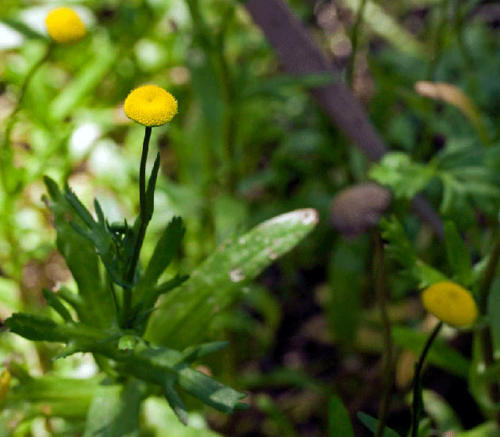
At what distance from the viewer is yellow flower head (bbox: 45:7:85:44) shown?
0.95 metres

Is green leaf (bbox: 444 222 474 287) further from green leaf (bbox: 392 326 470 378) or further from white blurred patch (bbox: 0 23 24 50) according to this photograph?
white blurred patch (bbox: 0 23 24 50)

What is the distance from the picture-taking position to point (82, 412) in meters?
0.98

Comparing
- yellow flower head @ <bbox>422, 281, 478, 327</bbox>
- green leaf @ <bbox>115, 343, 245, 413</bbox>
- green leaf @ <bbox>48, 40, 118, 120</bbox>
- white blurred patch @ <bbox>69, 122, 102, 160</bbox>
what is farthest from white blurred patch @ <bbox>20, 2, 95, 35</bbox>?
yellow flower head @ <bbox>422, 281, 478, 327</bbox>

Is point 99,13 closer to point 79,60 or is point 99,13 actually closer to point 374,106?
point 79,60

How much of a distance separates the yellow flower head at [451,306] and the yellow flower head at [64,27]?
66cm

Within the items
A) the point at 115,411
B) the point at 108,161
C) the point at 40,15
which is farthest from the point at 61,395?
the point at 40,15

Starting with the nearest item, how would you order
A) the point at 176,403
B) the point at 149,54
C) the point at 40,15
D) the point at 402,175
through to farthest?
the point at 176,403
the point at 402,175
the point at 40,15
the point at 149,54

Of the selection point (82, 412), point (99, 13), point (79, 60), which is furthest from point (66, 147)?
point (99, 13)

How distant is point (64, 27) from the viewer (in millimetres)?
947

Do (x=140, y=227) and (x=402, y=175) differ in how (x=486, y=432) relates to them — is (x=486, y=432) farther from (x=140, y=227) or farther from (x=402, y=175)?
(x=140, y=227)

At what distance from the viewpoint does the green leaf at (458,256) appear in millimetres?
921

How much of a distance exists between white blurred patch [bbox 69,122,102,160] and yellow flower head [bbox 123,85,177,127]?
1075 mm

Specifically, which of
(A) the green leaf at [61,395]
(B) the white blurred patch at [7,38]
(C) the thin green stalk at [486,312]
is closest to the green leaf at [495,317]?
(C) the thin green stalk at [486,312]

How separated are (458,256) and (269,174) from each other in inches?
27.4
